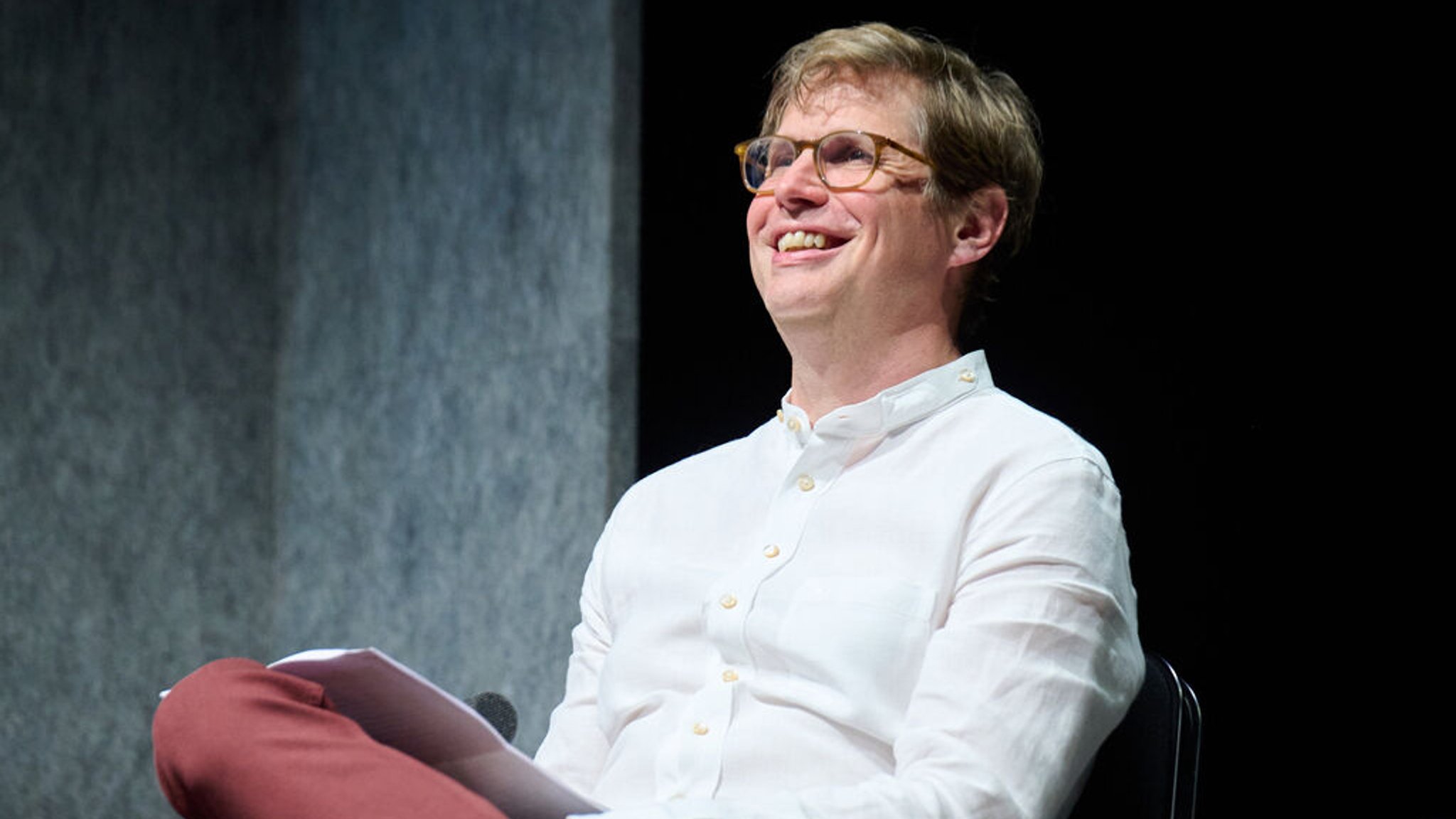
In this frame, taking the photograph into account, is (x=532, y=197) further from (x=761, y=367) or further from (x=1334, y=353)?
(x=1334, y=353)

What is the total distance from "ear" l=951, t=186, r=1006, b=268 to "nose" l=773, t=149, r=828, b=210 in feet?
0.52

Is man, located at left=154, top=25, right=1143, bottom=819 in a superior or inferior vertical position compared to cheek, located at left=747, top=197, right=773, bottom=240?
inferior

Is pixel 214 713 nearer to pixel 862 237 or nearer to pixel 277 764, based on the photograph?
pixel 277 764

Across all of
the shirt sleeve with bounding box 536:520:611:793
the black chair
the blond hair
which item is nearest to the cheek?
the blond hair

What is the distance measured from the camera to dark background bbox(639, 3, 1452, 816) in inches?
61.3

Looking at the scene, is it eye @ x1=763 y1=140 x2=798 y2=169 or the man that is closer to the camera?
the man

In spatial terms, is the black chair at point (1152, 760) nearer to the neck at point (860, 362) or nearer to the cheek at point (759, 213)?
the neck at point (860, 362)

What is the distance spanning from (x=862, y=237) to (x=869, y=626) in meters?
0.43

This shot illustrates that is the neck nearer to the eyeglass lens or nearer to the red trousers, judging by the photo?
the eyeglass lens

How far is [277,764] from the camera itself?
1040mm

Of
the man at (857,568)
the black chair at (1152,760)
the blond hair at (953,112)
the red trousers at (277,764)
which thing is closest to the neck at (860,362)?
the man at (857,568)

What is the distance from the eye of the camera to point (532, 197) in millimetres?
2566

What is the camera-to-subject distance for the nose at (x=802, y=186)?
1550 mm

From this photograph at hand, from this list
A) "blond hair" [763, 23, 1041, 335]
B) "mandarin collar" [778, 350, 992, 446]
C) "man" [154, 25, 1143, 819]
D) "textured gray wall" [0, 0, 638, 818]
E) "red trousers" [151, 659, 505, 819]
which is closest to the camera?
"red trousers" [151, 659, 505, 819]
